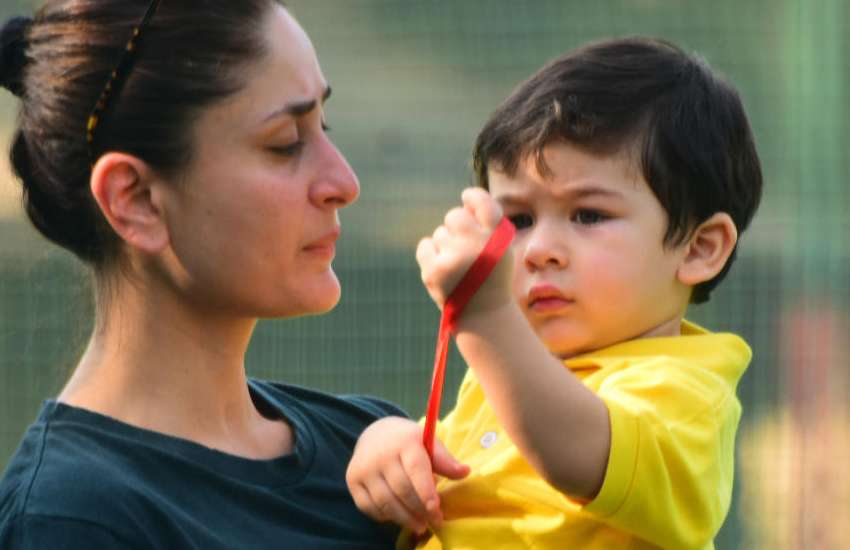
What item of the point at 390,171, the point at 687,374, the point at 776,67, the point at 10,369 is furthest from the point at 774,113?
the point at 687,374

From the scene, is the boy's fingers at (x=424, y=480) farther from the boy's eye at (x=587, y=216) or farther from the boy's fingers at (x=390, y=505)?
the boy's eye at (x=587, y=216)

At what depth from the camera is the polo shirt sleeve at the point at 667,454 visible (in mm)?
1918

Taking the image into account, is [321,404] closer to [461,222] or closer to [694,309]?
[461,222]

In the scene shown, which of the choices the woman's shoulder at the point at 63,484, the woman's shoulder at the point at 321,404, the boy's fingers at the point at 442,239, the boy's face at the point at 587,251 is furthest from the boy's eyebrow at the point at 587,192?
the woman's shoulder at the point at 63,484

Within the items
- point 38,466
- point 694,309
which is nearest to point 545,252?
point 38,466

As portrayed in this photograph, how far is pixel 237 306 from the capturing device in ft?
7.39

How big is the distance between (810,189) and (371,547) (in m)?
3.06

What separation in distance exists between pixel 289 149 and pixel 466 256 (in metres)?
0.47

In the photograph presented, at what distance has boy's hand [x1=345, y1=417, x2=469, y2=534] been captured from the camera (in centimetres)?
208

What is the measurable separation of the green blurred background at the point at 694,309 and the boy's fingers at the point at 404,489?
2.74m

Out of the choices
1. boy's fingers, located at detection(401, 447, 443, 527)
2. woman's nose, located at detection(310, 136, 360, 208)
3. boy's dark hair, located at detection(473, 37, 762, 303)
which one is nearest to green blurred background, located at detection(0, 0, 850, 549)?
boy's dark hair, located at detection(473, 37, 762, 303)

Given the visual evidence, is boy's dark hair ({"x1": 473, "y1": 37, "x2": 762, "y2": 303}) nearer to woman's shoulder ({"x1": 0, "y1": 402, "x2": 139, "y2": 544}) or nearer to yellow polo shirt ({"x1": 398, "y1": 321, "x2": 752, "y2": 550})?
yellow polo shirt ({"x1": 398, "y1": 321, "x2": 752, "y2": 550})

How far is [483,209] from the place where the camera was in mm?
1865

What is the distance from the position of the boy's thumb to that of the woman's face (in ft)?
0.90
